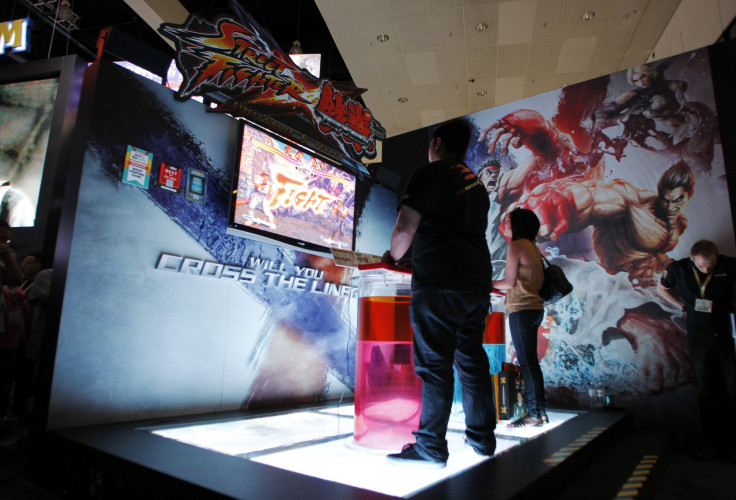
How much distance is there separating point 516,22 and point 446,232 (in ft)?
16.7

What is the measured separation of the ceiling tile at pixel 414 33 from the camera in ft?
18.6

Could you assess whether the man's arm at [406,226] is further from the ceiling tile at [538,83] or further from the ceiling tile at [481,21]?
the ceiling tile at [538,83]

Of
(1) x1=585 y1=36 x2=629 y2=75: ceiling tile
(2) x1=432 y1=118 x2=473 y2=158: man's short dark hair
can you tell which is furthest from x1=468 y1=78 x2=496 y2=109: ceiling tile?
(2) x1=432 y1=118 x2=473 y2=158: man's short dark hair

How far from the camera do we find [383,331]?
221 cm

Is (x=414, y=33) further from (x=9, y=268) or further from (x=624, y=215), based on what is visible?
(x=9, y=268)

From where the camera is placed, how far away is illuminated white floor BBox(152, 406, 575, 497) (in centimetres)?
163

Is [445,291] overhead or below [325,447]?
overhead

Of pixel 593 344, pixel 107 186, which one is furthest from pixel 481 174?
pixel 107 186

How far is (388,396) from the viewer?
2.17 metres

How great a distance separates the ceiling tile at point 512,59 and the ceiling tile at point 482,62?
0.28ft

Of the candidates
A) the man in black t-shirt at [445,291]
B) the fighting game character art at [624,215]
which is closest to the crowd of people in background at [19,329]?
the man in black t-shirt at [445,291]

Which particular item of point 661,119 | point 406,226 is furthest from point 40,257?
point 661,119

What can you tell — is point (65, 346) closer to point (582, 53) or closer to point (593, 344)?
point (593, 344)

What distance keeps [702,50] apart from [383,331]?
4.03m
